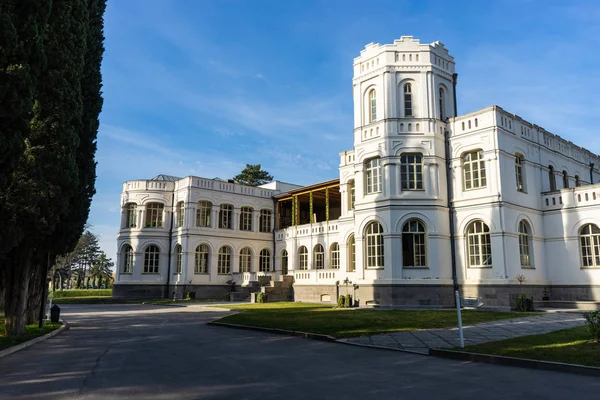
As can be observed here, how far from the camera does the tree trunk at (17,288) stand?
1385cm

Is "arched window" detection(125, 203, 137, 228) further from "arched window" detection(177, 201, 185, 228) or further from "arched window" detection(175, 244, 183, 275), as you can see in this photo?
"arched window" detection(175, 244, 183, 275)

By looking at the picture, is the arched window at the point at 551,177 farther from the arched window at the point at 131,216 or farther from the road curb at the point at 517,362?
the arched window at the point at 131,216

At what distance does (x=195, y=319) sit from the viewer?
1950 cm

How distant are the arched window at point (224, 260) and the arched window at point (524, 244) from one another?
22628 mm

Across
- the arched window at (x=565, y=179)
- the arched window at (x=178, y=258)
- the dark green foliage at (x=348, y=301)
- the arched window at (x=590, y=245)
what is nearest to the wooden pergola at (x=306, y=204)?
the arched window at (x=178, y=258)

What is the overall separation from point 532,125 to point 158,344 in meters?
22.7

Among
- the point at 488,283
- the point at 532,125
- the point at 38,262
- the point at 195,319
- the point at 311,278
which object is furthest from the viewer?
the point at 311,278

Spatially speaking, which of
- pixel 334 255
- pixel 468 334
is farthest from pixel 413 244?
pixel 468 334

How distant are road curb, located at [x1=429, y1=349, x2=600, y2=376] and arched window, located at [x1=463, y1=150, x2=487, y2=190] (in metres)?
14.9

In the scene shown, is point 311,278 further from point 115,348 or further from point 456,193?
point 115,348

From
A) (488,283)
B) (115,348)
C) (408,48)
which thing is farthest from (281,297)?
(115,348)

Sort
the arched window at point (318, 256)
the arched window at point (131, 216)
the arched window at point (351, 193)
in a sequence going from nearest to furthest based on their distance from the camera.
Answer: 1. the arched window at point (351, 193)
2. the arched window at point (318, 256)
3. the arched window at point (131, 216)

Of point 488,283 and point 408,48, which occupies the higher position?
point 408,48

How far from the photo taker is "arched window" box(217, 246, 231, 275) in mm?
36969
